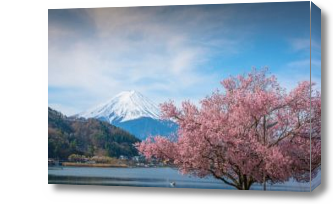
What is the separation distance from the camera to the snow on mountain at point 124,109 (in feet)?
27.8

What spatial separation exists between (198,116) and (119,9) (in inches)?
64.2

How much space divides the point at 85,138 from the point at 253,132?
2110 mm

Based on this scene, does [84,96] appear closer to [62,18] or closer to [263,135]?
[62,18]

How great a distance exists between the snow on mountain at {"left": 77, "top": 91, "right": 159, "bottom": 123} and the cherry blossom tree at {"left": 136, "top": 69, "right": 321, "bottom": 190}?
0.40m

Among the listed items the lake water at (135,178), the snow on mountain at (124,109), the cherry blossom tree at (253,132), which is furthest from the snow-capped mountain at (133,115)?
the lake water at (135,178)

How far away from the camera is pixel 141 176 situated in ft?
27.6

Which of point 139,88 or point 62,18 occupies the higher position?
point 62,18

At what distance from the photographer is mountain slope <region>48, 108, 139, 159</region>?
28.2 ft

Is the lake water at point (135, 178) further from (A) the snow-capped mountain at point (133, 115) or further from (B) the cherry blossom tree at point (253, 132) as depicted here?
(A) the snow-capped mountain at point (133, 115)

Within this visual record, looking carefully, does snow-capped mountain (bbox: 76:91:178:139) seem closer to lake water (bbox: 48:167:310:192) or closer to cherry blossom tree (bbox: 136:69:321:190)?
cherry blossom tree (bbox: 136:69:321:190)

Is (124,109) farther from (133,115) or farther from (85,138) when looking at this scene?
(85,138)

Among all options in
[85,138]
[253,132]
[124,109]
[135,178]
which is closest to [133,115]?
[124,109]
